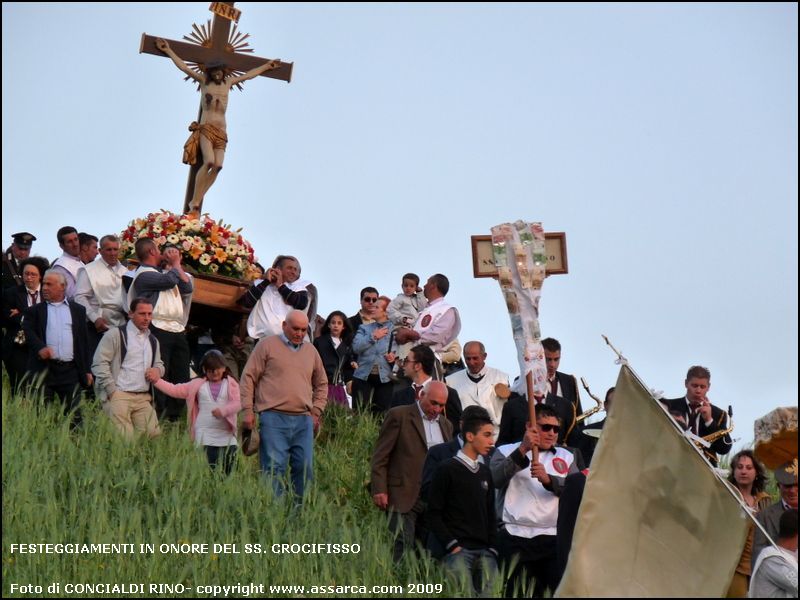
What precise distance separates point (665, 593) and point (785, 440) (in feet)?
4.77

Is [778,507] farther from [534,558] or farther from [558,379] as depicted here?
[558,379]

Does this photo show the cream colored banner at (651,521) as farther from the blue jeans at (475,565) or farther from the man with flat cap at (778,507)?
the blue jeans at (475,565)

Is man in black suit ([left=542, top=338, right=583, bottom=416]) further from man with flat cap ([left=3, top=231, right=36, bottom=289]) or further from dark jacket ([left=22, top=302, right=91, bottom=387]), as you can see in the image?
man with flat cap ([left=3, top=231, right=36, bottom=289])

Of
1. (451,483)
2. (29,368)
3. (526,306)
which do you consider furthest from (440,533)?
(29,368)

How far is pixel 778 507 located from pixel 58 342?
647 centimetres

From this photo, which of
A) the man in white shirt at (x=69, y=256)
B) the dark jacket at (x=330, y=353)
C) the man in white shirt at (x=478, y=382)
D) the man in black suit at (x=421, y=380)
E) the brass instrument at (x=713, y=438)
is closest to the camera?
the man in black suit at (x=421, y=380)

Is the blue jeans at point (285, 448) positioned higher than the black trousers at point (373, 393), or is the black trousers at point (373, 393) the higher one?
the black trousers at point (373, 393)

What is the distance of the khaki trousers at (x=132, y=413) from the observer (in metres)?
13.9

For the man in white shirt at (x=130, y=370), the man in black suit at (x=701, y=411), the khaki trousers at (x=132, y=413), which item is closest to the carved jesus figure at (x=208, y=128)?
the man in white shirt at (x=130, y=370)

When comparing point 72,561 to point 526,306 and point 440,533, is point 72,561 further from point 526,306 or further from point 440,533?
point 526,306

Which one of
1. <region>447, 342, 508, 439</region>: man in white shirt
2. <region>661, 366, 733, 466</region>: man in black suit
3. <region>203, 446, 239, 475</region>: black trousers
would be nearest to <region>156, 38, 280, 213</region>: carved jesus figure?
<region>203, 446, 239, 475</region>: black trousers

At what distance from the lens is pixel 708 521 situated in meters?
8.48

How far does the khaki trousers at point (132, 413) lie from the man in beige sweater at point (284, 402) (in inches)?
63.0

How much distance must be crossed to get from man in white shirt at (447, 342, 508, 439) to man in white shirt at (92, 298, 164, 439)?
101 inches
